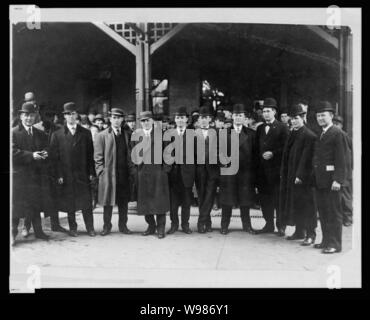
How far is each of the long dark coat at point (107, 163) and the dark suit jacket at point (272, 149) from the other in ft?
5.66

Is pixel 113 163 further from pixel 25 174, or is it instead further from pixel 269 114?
pixel 269 114

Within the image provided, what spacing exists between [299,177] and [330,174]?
420mm

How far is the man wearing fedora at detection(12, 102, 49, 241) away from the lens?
5688 millimetres

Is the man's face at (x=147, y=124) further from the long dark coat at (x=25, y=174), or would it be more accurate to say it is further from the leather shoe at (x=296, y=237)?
the leather shoe at (x=296, y=237)

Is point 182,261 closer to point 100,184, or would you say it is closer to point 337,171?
point 100,184

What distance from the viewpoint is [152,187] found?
604 centimetres

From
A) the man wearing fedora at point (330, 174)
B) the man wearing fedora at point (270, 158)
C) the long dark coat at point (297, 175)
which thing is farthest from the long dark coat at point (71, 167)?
the man wearing fedora at point (330, 174)

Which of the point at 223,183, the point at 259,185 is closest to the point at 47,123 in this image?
→ the point at 223,183

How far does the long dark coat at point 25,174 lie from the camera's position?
568 centimetres

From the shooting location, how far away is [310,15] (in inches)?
209

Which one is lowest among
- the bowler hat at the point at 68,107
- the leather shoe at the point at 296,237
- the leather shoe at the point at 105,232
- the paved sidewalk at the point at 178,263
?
the paved sidewalk at the point at 178,263

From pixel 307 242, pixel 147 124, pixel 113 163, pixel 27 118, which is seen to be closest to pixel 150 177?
pixel 113 163

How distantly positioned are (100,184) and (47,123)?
1267mm
